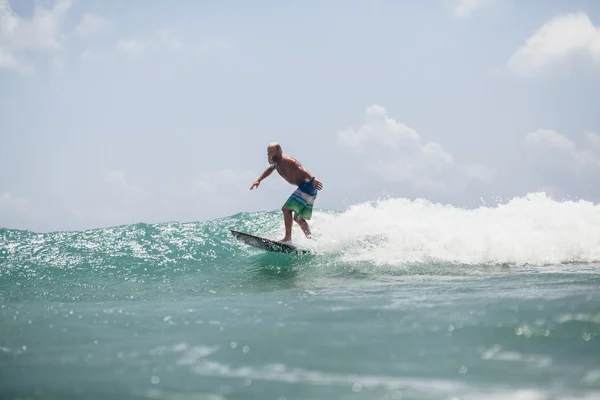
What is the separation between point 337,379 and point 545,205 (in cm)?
1256

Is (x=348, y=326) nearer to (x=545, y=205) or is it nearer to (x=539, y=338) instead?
(x=539, y=338)

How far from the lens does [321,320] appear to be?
15.4 feet

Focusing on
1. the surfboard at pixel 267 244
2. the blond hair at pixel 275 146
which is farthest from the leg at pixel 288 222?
the blond hair at pixel 275 146

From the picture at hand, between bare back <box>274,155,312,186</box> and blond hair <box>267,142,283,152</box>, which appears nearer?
blond hair <box>267,142,283,152</box>

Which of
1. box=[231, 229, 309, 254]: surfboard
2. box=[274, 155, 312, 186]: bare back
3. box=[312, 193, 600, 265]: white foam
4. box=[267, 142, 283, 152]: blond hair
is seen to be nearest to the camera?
box=[312, 193, 600, 265]: white foam

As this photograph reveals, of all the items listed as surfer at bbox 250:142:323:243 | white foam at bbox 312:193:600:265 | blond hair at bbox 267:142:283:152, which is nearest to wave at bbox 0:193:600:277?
white foam at bbox 312:193:600:265

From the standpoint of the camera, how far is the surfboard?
1073 centimetres

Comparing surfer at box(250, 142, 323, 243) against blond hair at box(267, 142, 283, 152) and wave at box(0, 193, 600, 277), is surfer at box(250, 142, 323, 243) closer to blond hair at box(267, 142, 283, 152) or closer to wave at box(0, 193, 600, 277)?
blond hair at box(267, 142, 283, 152)

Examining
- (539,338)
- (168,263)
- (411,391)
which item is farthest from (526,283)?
(168,263)

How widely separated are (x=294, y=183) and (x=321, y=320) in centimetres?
655

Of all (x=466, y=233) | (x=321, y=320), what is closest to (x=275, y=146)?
(x=466, y=233)

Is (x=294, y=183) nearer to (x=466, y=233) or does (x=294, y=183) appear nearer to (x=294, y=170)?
(x=294, y=170)

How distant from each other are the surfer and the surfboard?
165 mm

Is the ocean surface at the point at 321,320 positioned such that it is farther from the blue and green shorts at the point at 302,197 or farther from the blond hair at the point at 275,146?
the blond hair at the point at 275,146
